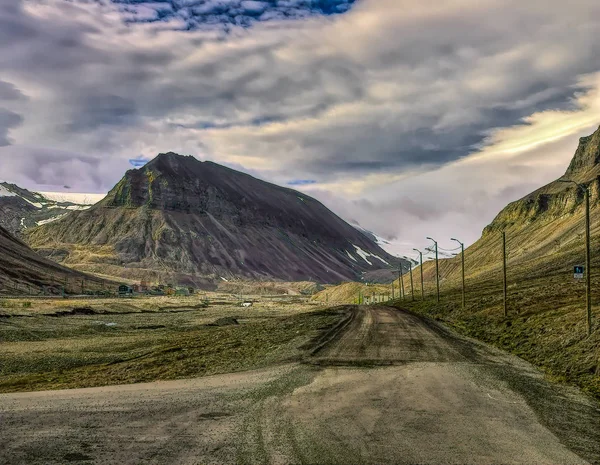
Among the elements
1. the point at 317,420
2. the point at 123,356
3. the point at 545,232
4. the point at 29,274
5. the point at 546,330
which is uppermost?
the point at 545,232

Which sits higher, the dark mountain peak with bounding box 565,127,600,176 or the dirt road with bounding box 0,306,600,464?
the dark mountain peak with bounding box 565,127,600,176

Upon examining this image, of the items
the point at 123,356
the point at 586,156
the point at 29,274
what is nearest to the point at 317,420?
the point at 123,356

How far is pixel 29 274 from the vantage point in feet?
433

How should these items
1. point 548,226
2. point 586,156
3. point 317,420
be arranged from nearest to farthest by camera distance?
point 317,420
point 548,226
point 586,156

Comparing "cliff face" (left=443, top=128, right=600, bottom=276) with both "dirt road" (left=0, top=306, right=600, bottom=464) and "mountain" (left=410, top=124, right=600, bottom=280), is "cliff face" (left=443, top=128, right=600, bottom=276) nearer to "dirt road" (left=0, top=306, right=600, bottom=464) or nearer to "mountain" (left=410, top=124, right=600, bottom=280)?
"mountain" (left=410, top=124, right=600, bottom=280)

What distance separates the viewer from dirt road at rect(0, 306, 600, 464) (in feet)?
33.0

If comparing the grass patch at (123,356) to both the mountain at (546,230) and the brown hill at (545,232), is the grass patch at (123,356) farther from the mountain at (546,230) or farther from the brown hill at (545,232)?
the mountain at (546,230)

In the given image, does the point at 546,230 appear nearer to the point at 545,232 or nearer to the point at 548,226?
the point at 545,232

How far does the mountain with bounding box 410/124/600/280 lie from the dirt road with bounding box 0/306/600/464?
6575 centimetres

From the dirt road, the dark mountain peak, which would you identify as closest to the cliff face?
the dark mountain peak

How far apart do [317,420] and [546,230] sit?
123958 mm

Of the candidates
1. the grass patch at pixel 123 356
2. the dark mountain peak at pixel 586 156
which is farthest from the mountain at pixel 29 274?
the dark mountain peak at pixel 586 156

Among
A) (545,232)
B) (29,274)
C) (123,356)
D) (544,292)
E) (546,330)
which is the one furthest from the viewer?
(29,274)

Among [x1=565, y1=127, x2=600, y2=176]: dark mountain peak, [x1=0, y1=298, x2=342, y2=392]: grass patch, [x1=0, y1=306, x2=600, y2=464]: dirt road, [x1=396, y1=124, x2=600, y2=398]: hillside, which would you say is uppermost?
[x1=565, y1=127, x2=600, y2=176]: dark mountain peak
